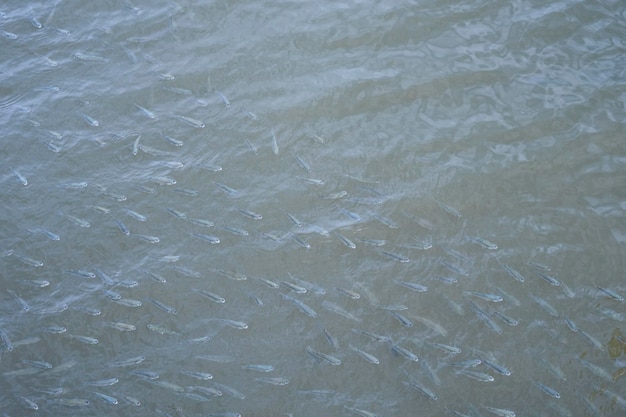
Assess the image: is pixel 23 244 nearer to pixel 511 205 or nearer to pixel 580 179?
pixel 511 205

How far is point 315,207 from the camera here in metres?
6.27

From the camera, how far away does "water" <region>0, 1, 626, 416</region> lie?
216 inches

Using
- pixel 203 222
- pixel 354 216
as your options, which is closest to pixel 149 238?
pixel 203 222

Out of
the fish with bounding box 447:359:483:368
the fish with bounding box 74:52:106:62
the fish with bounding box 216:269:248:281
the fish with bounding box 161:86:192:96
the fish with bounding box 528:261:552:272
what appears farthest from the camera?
the fish with bounding box 74:52:106:62

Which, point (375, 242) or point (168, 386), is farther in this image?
point (375, 242)

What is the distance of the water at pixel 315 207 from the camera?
5.48 metres

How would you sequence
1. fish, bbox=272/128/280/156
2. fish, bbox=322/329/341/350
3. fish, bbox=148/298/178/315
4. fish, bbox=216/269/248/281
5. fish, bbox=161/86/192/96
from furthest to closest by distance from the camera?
fish, bbox=161/86/192/96, fish, bbox=272/128/280/156, fish, bbox=216/269/248/281, fish, bbox=148/298/178/315, fish, bbox=322/329/341/350

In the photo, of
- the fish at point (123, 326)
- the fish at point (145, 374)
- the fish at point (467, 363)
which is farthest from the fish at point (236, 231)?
the fish at point (467, 363)

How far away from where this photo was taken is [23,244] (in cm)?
631

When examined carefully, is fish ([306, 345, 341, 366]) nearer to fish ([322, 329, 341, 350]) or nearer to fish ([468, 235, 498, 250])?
fish ([322, 329, 341, 350])

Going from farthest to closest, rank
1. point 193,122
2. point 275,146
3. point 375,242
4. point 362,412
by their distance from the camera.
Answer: point 193,122 → point 275,146 → point 375,242 → point 362,412

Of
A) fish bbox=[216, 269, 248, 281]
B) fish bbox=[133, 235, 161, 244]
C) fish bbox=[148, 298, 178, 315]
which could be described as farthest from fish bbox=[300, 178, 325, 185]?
fish bbox=[148, 298, 178, 315]

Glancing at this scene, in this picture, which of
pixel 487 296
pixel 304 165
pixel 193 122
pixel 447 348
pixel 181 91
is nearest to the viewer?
pixel 447 348

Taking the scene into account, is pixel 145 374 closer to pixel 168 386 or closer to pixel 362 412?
pixel 168 386
